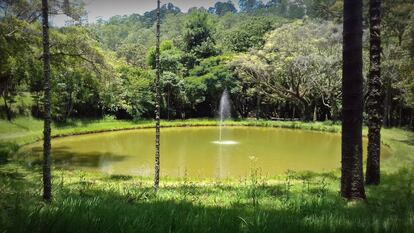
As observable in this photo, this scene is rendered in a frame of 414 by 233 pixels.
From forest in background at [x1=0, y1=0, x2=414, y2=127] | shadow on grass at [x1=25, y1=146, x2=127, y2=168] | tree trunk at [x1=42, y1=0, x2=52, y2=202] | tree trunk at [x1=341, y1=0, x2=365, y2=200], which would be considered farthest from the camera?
shadow on grass at [x1=25, y1=146, x2=127, y2=168]

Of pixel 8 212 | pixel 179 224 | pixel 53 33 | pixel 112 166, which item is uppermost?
pixel 53 33

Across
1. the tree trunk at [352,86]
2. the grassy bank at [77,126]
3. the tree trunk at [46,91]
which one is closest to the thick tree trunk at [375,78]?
the tree trunk at [352,86]

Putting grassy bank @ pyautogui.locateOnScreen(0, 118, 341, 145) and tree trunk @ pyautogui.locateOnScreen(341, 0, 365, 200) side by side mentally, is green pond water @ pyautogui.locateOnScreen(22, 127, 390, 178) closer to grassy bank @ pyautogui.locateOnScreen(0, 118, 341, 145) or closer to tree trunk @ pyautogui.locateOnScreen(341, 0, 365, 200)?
grassy bank @ pyautogui.locateOnScreen(0, 118, 341, 145)

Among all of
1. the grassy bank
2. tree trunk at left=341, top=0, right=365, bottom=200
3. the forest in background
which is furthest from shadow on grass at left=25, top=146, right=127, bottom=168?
tree trunk at left=341, top=0, right=365, bottom=200

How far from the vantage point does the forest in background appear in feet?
59.5

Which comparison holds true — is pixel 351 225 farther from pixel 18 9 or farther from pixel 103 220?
pixel 18 9

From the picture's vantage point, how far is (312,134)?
33.4m

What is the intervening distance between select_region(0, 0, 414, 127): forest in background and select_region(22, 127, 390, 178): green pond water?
3906 mm

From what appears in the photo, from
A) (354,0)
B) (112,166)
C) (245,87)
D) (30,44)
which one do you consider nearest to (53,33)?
(30,44)

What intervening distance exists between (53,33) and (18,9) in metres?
1.87

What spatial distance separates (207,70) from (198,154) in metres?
27.4

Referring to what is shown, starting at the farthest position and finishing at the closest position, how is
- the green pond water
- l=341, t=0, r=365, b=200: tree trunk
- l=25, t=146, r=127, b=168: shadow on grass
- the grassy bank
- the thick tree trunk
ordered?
the grassy bank
l=25, t=146, r=127, b=168: shadow on grass
the green pond water
the thick tree trunk
l=341, t=0, r=365, b=200: tree trunk

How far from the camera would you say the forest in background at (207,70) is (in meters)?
18.1

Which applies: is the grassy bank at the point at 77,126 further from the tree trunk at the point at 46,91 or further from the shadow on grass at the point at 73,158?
the tree trunk at the point at 46,91
